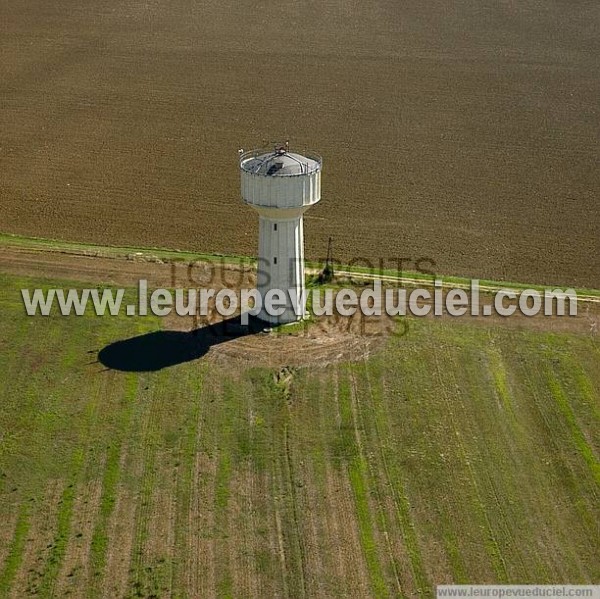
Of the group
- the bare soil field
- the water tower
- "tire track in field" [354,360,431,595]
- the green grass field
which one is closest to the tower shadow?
the green grass field

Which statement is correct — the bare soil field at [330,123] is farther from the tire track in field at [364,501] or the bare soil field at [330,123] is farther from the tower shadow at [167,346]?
the tire track in field at [364,501]

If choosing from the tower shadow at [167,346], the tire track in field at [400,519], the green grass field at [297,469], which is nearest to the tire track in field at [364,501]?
the green grass field at [297,469]

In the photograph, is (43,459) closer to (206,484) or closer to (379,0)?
(206,484)

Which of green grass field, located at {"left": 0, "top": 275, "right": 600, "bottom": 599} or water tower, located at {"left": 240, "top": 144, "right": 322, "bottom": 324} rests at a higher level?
water tower, located at {"left": 240, "top": 144, "right": 322, "bottom": 324}

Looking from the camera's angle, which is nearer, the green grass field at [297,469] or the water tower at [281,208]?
the green grass field at [297,469]

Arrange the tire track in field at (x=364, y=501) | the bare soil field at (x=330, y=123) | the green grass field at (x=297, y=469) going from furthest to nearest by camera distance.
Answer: the bare soil field at (x=330, y=123) < the green grass field at (x=297, y=469) < the tire track in field at (x=364, y=501)

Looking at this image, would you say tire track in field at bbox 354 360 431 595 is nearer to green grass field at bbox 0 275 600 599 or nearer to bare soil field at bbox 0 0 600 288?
green grass field at bbox 0 275 600 599
